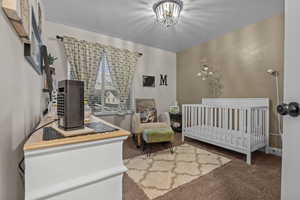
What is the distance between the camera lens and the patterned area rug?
1.51 meters

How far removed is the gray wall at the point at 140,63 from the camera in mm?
2631

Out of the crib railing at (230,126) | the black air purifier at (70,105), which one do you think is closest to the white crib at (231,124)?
the crib railing at (230,126)

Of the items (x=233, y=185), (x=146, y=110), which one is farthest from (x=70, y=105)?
(x=146, y=110)

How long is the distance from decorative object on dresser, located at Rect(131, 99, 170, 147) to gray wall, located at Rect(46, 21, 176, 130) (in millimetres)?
363

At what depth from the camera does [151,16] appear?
2.33m

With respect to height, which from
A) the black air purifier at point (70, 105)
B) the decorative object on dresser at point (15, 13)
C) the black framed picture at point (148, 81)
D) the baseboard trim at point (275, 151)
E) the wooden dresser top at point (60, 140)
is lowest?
the baseboard trim at point (275, 151)

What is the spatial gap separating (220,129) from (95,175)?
8.03 feet

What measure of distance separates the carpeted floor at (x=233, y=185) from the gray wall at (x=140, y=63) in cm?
216

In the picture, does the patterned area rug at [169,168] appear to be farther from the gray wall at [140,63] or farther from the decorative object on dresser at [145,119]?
the gray wall at [140,63]

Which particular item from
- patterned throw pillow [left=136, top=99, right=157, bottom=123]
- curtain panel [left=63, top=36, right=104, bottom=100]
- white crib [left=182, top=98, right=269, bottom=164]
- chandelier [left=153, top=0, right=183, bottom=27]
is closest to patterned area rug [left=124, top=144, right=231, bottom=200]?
white crib [left=182, top=98, right=269, bottom=164]

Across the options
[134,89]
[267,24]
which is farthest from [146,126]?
[267,24]

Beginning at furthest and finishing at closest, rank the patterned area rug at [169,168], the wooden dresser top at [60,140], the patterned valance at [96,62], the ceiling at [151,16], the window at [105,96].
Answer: the window at [105,96]
the patterned valance at [96,62]
the ceiling at [151,16]
the patterned area rug at [169,168]
the wooden dresser top at [60,140]

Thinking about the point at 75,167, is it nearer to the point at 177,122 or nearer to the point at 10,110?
the point at 10,110

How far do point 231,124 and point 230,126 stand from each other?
5 cm
